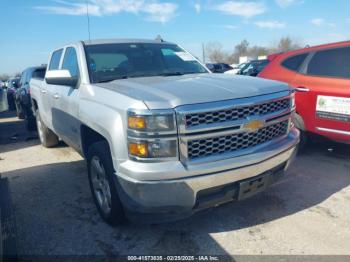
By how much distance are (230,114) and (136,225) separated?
149 centimetres

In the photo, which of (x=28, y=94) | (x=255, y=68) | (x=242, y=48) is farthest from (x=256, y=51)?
(x=28, y=94)

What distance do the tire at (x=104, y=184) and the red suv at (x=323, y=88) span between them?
10.2 feet

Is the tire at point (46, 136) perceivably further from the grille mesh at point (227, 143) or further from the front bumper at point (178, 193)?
the grille mesh at point (227, 143)

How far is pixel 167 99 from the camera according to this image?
2572 mm

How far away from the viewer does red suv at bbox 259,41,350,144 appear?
439cm

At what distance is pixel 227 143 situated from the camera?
9.00 feet

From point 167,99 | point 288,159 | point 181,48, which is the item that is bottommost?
point 288,159

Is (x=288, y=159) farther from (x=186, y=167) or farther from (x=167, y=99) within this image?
(x=167, y=99)

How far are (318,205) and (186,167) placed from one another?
186 cm

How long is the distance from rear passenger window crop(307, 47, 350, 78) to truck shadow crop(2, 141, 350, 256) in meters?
1.31

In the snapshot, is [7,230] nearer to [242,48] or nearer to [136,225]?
[136,225]

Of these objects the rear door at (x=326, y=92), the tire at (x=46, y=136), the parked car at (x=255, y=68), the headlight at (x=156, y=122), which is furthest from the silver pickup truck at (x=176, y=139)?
the parked car at (x=255, y=68)

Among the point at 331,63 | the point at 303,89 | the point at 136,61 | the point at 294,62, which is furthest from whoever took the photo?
the point at 294,62

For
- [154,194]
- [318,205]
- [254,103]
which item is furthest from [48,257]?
[318,205]
